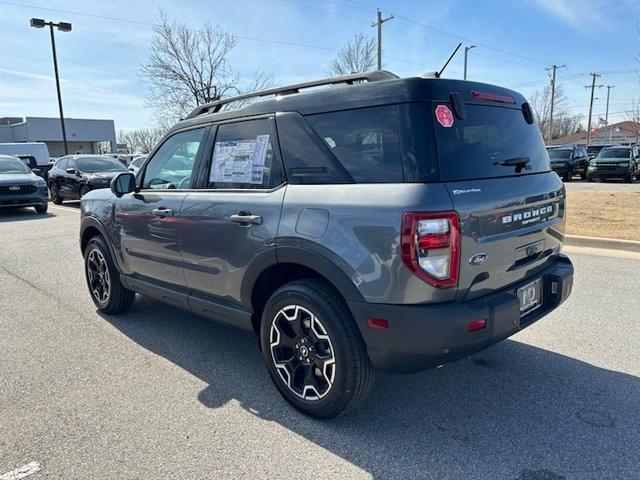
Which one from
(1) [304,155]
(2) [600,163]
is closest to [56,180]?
(1) [304,155]

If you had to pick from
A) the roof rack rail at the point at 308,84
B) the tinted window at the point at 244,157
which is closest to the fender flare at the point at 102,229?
the roof rack rail at the point at 308,84

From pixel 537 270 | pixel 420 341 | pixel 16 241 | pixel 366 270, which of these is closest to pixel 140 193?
pixel 366 270

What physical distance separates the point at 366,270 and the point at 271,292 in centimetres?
96

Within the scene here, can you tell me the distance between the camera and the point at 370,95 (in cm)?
264

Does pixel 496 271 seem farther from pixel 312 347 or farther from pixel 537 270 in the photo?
pixel 312 347

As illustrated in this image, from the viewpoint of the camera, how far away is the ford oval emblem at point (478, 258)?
2480mm

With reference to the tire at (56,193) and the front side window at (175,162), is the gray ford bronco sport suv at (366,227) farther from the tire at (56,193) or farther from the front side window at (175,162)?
the tire at (56,193)

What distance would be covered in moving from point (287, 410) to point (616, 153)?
24690 mm

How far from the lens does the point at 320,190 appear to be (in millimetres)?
2754

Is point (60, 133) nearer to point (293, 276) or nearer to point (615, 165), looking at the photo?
point (615, 165)

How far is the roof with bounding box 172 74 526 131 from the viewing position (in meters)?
2.52

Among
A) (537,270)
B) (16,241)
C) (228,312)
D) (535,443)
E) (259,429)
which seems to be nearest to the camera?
(535,443)

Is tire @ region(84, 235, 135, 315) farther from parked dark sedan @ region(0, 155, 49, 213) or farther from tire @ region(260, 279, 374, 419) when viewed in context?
parked dark sedan @ region(0, 155, 49, 213)

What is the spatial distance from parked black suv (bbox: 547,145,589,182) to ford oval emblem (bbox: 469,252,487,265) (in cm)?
2380
